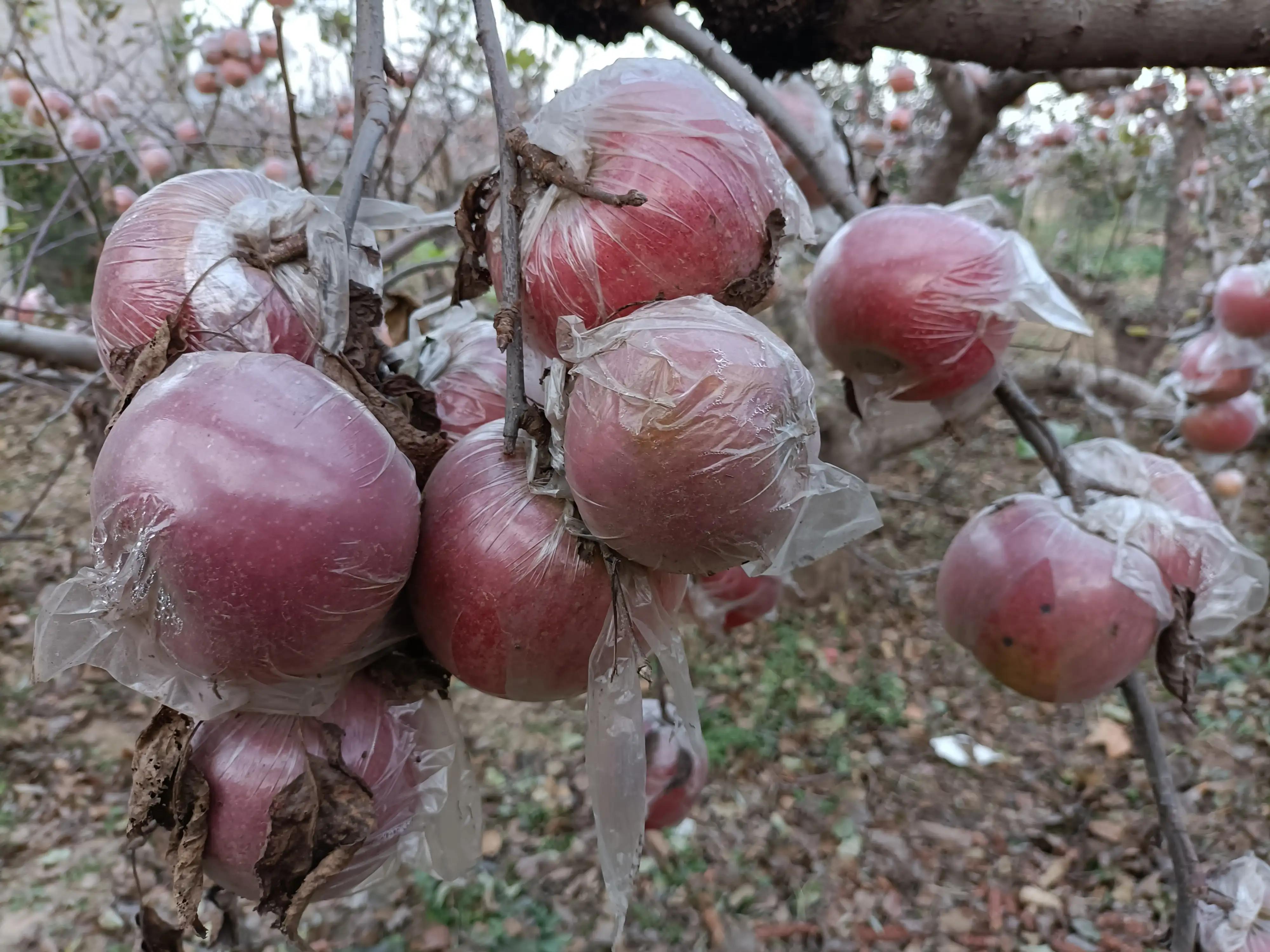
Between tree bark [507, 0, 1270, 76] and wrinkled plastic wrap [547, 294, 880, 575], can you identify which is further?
tree bark [507, 0, 1270, 76]

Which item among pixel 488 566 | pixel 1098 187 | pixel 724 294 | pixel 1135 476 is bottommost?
pixel 1098 187

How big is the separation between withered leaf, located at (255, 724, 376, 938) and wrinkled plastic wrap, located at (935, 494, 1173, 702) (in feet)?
3.57

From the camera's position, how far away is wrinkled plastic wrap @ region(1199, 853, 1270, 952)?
58.8 inches

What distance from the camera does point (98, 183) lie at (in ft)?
15.7

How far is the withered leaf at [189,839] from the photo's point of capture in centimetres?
85

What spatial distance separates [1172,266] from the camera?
5.80m

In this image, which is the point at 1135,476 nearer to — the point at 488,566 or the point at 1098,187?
the point at 488,566

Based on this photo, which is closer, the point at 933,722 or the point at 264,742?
the point at 264,742

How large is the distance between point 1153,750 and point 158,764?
1476mm

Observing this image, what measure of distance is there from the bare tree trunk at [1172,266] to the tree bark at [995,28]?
184 inches

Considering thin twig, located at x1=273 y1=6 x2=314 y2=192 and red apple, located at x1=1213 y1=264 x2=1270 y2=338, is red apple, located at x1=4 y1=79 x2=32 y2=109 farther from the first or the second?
red apple, located at x1=1213 y1=264 x2=1270 y2=338

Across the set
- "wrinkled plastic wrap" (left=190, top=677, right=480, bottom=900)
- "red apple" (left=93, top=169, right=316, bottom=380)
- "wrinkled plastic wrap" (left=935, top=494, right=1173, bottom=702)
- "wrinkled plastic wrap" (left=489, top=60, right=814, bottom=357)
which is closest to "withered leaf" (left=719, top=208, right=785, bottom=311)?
"wrinkled plastic wrap" (left=489, top=60, right=814, bottom=357)

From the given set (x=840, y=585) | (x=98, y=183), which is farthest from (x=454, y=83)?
(x=840, y=585)

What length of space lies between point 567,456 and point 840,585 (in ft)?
12.8
